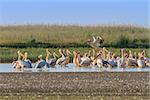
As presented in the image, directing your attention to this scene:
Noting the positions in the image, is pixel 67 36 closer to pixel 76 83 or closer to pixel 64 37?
pixel 64 37

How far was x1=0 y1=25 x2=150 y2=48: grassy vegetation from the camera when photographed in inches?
1166

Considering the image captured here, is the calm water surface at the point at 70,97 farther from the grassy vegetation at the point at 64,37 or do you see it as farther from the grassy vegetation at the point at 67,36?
the grassy vegetation at the point at 67,36

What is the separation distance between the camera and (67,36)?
32156 mm

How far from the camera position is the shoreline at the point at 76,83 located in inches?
516

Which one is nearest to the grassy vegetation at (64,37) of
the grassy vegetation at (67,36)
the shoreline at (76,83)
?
the grassy vegetation at (67,36)

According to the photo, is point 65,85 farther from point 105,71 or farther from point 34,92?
point 105,71

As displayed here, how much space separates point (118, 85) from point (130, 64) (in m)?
5.69

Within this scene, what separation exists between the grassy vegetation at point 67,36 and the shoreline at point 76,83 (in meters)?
12.0

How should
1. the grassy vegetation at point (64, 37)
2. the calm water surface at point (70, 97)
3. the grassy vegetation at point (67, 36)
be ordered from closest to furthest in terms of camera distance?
1. the calm water surface at point (70, 97)
2. the grassy vegetation at point (64, 37)
3. the grassy vegetation at point (67, 36)

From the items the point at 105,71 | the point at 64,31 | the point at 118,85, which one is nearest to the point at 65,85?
the point at 118,85

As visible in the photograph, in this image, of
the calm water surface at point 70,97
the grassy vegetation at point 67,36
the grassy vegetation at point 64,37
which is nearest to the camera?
the calm water surface at point 70,97

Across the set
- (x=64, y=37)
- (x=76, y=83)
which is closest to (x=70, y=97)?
(x=76, y=83)

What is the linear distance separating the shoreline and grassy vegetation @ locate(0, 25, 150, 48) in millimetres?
12018

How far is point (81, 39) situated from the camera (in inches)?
1220
